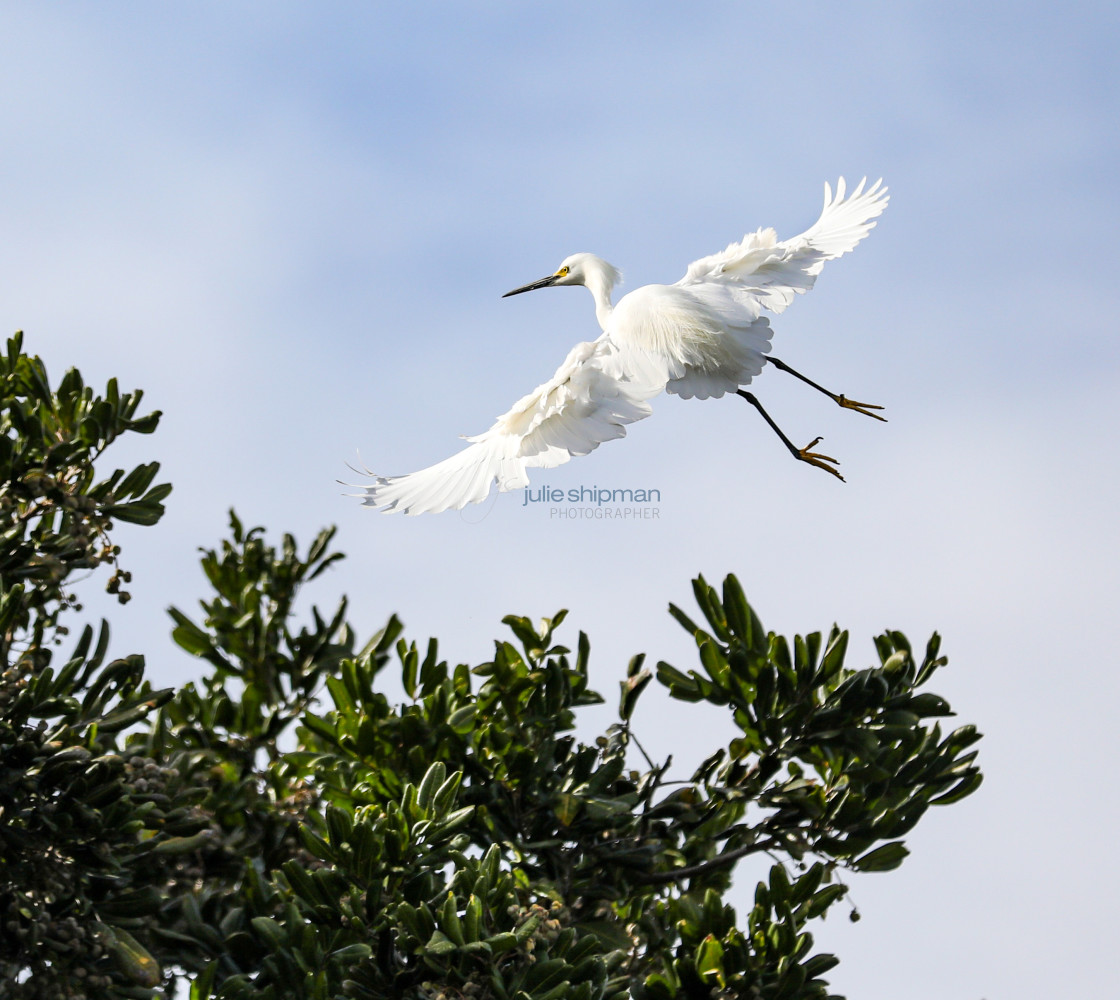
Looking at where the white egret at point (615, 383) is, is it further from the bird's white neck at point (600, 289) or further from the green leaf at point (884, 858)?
the green leaf at point (884, 858)

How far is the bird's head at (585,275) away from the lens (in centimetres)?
730

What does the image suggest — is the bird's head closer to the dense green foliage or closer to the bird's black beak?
the bird's black beak

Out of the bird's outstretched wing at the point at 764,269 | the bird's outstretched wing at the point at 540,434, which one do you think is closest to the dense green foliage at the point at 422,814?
the bird's outstretched wing at the point at 540,434

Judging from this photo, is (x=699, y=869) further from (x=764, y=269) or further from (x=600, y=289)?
(x=600, y=289)

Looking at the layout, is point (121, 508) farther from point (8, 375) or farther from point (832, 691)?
point (832, 691)

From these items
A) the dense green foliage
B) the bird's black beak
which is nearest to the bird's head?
the bird's black beak

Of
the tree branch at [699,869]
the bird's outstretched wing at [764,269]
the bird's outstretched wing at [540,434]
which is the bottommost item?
the tree branch at [699,869]

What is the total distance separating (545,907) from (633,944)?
1.32ft

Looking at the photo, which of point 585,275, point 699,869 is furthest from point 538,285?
point 699,869

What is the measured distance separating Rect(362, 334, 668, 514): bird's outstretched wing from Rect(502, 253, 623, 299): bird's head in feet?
5.56

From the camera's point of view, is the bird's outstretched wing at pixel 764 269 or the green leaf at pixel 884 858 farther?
the bird's outstretched wing at pixel 764 269

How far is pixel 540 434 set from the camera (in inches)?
221

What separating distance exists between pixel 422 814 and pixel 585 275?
416cm

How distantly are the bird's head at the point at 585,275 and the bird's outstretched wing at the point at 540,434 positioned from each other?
66.7 inches
